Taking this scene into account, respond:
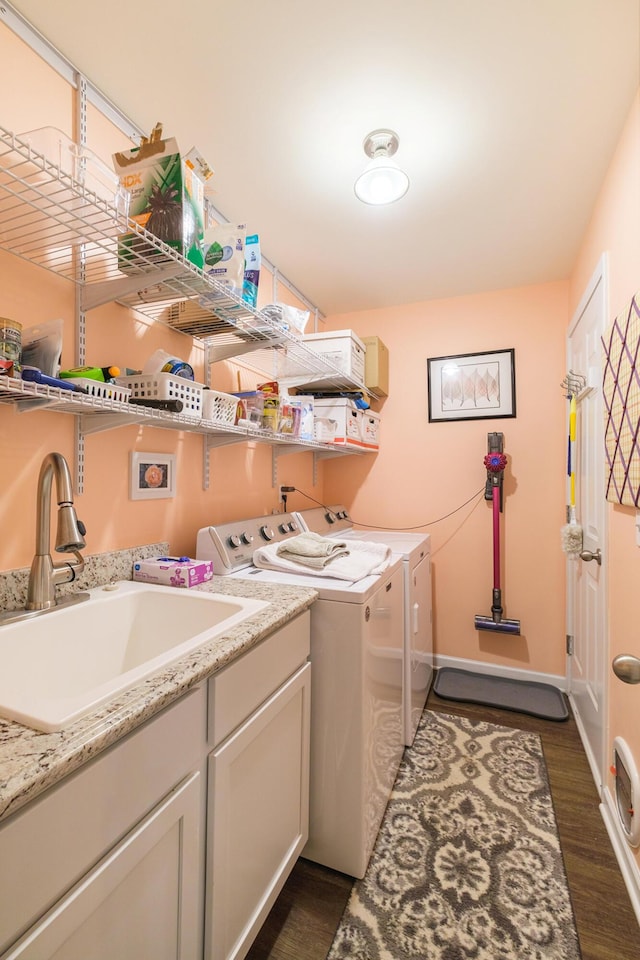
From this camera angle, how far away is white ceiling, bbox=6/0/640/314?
1147 mm

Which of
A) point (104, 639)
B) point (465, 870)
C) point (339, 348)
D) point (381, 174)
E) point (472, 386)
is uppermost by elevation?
point (381, 174)

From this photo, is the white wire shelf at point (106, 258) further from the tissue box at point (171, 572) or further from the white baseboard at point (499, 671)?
the white baseboard at point (499, 671)

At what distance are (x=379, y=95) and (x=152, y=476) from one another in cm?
146

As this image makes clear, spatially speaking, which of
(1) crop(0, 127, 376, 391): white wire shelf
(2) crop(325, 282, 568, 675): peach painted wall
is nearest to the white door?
(2) crop(325, 282, 568, 675): peach painted wall

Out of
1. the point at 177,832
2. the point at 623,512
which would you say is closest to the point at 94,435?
the point at 177,832

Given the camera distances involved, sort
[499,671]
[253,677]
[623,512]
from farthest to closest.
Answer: [499,671]
[623,512]
[253,677]

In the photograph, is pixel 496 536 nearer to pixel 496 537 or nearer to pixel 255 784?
pixel 496 537

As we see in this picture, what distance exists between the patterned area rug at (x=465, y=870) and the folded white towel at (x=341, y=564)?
36.9 inches

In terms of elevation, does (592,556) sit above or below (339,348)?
below

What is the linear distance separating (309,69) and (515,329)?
1.87 metres

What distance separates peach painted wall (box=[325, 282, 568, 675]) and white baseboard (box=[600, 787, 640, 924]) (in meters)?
1.03

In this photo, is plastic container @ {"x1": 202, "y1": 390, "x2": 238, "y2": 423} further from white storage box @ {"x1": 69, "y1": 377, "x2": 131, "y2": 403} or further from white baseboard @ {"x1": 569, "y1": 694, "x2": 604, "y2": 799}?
white baseboard @ {"x1": 569, "y1": 694, "x2": 604, "y2": 799}

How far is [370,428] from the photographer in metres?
2.80

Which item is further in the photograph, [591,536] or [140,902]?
[591,536]
